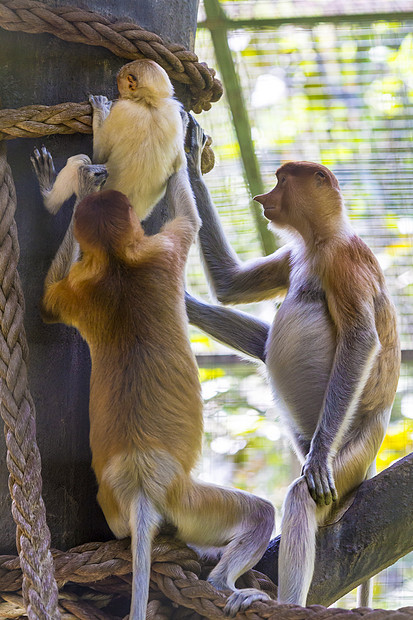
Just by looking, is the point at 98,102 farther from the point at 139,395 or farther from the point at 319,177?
the point at 319,177

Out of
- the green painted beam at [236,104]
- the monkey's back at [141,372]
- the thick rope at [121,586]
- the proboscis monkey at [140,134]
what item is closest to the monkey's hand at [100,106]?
the proboscis monkey at [140,134]

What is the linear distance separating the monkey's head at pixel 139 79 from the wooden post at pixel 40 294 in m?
0.08

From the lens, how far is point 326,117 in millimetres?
4680

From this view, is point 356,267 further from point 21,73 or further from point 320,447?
point 21,73

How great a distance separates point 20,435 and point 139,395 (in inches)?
15.1

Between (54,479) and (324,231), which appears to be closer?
(54,479)

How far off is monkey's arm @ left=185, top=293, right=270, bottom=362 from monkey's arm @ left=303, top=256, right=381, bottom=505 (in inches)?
21.5

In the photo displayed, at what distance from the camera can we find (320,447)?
271 centimetres

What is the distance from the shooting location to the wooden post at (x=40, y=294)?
7.16 feet

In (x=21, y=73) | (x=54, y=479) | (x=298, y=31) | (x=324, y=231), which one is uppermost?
(x=298, y=31)

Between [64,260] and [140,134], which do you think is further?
[140,134]

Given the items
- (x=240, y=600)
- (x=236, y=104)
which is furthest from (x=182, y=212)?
(x=236, y=104)

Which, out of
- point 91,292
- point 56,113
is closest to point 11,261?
point 91,292

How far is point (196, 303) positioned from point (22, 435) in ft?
5.40
